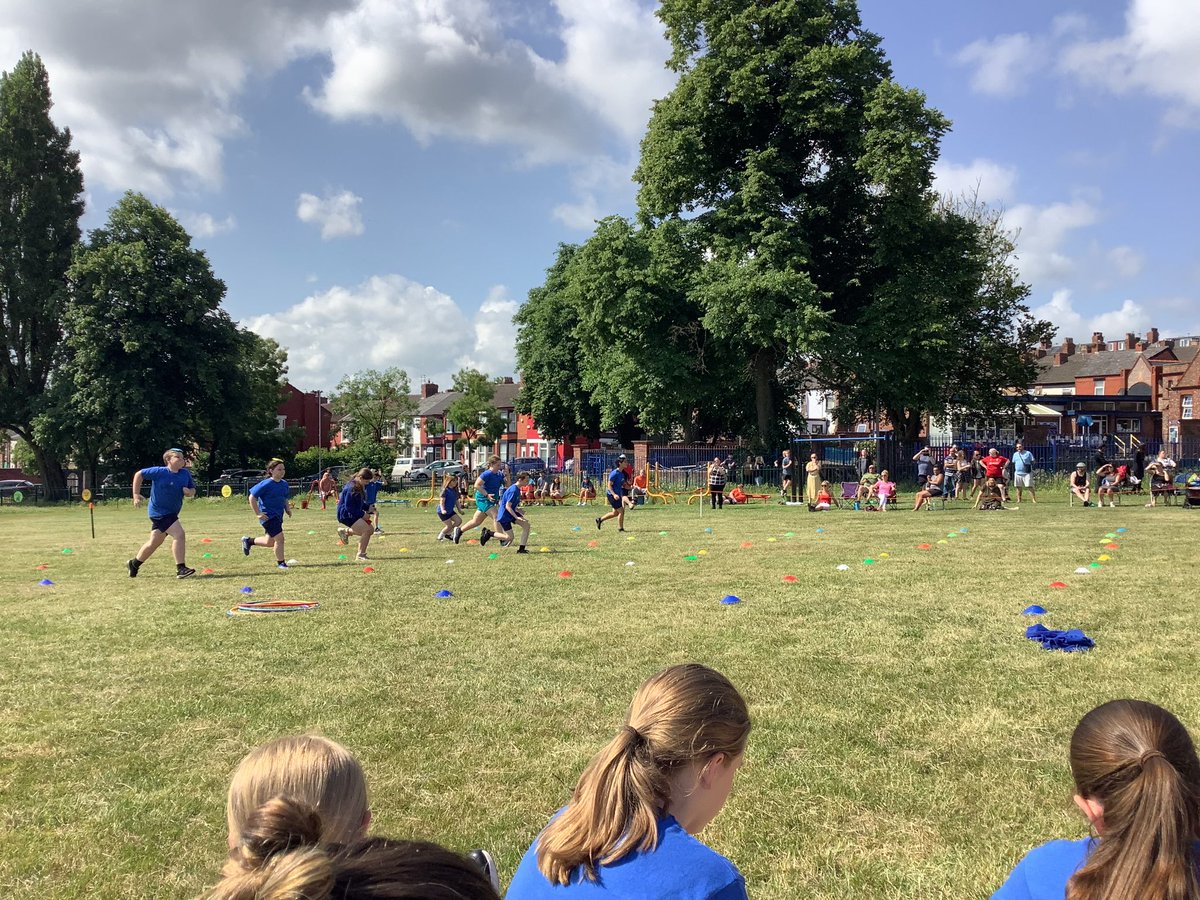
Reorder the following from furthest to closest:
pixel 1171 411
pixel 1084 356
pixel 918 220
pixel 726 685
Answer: pixel 1084 356
pixel 1171 411
pixel 918 220
pixel 726 685

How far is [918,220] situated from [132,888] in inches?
1298

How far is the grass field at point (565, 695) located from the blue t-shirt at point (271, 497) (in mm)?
1107

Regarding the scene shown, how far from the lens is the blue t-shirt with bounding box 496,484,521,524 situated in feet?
52.6

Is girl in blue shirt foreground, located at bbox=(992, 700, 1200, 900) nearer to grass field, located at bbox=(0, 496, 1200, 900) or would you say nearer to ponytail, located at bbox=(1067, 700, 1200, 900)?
ponytail, located at bbox=(1067, 700, 1200, 900)

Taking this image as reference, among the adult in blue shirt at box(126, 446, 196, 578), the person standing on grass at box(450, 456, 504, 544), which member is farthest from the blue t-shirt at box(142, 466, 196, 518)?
the person standing on grass at box(450, 456, 504, 544)

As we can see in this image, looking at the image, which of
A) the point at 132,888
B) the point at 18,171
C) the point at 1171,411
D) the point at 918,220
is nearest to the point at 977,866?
the point at 132,888

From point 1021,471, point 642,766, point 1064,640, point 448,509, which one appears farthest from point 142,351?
point 642,766

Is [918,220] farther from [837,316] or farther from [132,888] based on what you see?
[132,888]

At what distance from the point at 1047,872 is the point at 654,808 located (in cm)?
103

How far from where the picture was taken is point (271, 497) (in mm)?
14133

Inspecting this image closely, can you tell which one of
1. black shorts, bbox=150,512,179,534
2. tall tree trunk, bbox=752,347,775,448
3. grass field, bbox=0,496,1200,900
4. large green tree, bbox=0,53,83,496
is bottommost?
grass field, bbox=0,496,1200,900

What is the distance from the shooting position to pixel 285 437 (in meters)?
58.1

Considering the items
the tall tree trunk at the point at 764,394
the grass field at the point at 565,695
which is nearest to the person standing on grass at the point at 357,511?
the grass field at the point at 565,695

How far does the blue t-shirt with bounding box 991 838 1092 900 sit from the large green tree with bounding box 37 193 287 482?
45.3 m
